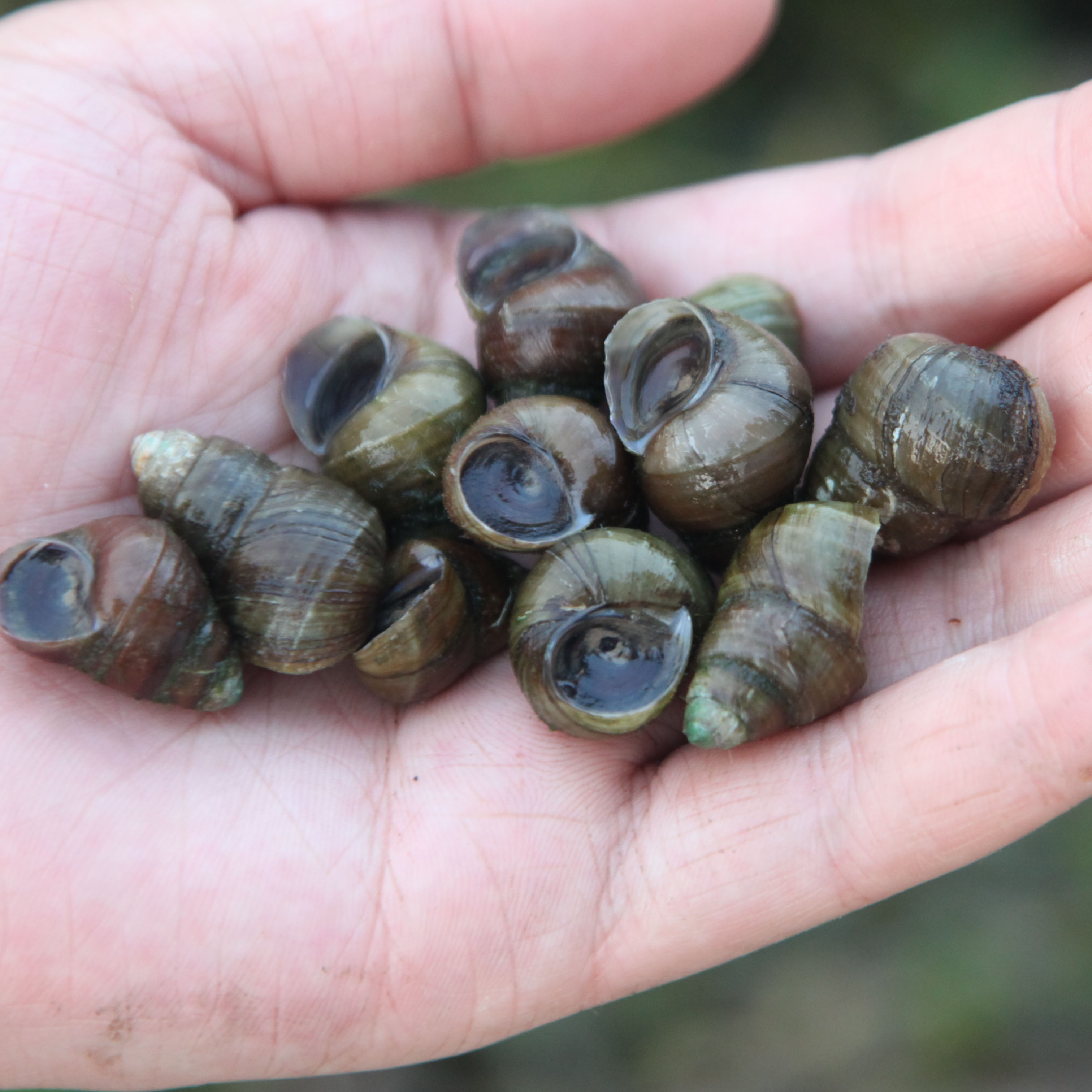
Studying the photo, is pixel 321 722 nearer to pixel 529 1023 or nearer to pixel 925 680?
pixel 529 1023

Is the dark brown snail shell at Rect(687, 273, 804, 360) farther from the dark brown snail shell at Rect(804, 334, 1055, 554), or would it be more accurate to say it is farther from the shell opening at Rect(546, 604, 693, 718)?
the shell opening at Rect(546, 604, 693, 718)

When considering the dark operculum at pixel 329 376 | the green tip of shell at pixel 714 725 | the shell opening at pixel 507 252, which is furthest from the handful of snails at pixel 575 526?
the shell opening at pixel 507 252

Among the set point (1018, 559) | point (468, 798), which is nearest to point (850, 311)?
point (1018, 559)

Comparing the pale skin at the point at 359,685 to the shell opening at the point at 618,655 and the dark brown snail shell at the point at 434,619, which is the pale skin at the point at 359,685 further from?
the shell opening at the point at 618,655

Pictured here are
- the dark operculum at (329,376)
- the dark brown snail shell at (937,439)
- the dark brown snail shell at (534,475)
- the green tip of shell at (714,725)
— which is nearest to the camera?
the green tip of shell at (714,725)

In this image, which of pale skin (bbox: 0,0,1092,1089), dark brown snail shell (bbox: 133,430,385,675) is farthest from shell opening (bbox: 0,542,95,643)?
dark brown snail shell (bbox: 133,430,385,675)

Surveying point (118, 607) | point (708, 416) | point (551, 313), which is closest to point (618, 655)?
point (708, 416)
